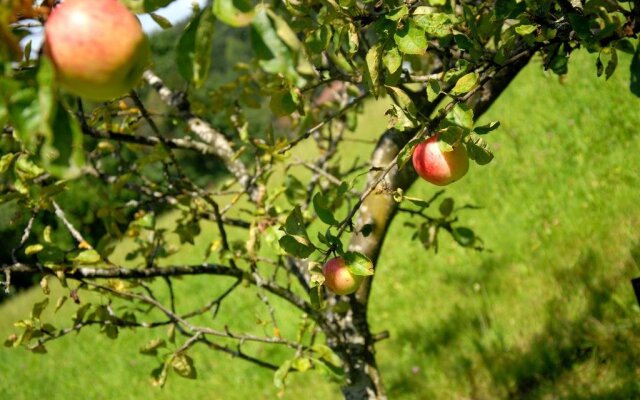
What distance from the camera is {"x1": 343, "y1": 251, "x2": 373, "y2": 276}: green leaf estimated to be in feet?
3.18

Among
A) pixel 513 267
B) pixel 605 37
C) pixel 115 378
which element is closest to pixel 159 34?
pixel 115 378

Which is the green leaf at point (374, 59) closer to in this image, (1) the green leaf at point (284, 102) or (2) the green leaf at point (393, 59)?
(2) the green leaf at point (393, 59)

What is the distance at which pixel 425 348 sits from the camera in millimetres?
3092

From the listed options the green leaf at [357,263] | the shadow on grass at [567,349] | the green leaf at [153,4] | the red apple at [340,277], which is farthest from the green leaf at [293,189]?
the shadow on grass at [567,349]

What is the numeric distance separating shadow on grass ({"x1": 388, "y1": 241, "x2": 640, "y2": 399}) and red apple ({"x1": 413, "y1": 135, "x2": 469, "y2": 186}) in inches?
56.7

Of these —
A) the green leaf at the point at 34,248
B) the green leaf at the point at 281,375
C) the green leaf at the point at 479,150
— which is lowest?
the green leaf at the point at 281,375

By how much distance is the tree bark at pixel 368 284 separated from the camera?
1672mm

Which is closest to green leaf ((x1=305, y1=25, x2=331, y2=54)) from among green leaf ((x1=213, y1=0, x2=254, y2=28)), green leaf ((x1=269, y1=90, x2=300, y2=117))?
green leaf ((x1=269, y1=90, x2=300, y2=117))

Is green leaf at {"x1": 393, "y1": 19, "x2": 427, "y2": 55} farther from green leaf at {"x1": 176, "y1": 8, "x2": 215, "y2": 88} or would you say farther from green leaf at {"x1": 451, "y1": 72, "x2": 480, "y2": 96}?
green leaf at {"x1": 176, "y1": 8, "x2": 215, "y2": 88}

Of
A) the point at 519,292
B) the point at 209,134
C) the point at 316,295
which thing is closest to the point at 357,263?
the point at 316,295

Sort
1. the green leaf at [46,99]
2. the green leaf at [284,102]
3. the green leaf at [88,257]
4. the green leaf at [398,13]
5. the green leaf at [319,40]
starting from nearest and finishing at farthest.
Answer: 1. the green leaf at [46,99]
2. the green leaf at [398,13]
3. the green leaf at [319,40]
4. the green leaf at [284,102]
5. the green leaf at [88,257]

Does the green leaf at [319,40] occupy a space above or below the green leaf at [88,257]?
above

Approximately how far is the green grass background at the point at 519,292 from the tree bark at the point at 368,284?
254mm

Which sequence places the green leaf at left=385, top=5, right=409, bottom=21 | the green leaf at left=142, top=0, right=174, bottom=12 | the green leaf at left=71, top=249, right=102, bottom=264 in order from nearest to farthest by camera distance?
the green leaf at left=142, top=0, right=174, bottom=12 → the green leaf at left=385, top=5, right=409, bottom=21 → the green leaf at left=71, top=249, right=102, bottom=264
